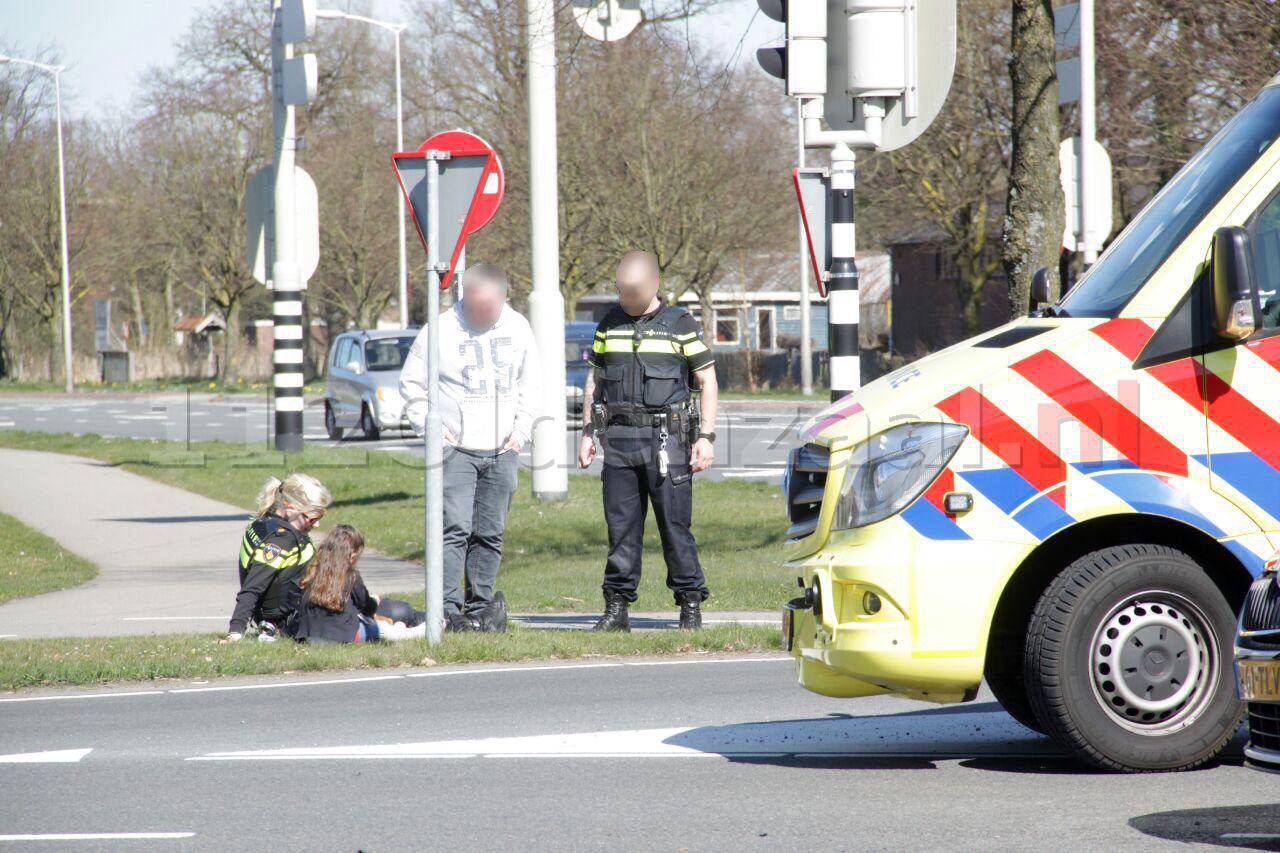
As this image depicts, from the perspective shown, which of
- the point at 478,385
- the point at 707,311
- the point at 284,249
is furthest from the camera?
the point at 707,311

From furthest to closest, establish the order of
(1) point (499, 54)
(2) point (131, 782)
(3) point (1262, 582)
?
(1) point (499, 54)
(2) point (131, 782)
(3) point (1262, 582)

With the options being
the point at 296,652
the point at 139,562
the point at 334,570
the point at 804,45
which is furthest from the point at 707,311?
the point at 296,652

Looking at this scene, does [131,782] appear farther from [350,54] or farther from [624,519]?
[350,54]

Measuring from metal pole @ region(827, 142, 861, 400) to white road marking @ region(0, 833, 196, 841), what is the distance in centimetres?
532

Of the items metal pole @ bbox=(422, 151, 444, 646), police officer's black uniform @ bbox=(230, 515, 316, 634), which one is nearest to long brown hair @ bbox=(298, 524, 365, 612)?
police officer's black uniform @ bbox=(230, 515, 316, 634)

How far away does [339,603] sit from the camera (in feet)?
29.2

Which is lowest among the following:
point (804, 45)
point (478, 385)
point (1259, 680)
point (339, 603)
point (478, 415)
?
point (339, 603)

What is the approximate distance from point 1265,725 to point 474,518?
562 cm

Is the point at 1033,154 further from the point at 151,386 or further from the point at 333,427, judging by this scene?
the point at 151,386

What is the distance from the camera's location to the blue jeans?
9203 millimetres

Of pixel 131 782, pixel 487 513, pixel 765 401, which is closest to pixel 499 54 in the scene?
pixel 765 401

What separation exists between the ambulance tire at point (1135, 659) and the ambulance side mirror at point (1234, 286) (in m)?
0.79

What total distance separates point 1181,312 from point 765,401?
105 ft

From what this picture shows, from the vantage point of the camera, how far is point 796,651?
231 inches
